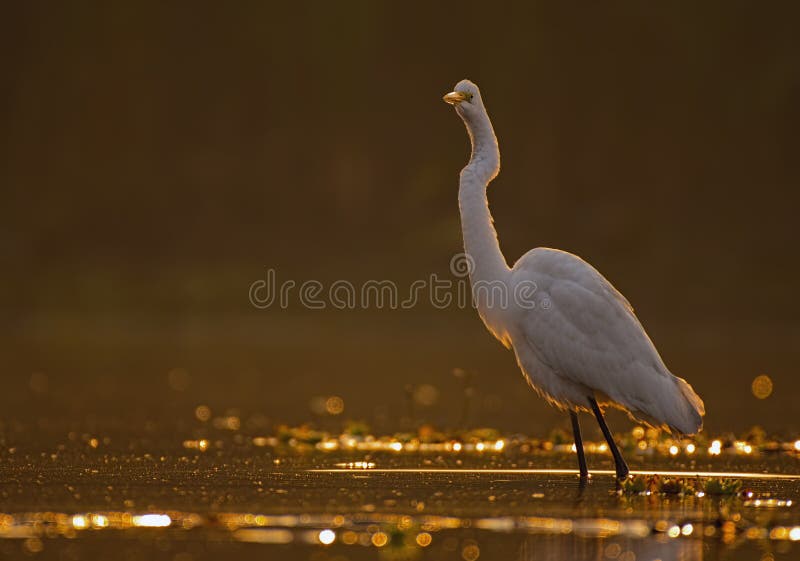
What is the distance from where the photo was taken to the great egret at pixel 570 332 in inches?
526

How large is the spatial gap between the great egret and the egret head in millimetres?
524

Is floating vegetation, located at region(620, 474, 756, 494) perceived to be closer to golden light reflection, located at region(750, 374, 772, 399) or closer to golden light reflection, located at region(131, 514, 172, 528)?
golden light reflection, located at region(131, 514, 172, 528)

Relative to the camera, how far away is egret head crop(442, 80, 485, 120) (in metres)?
14.1

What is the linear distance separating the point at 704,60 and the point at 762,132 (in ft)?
24.8

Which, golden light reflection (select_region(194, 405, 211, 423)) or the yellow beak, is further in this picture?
golden light reflection (select_region(194, 405, 211, 423))

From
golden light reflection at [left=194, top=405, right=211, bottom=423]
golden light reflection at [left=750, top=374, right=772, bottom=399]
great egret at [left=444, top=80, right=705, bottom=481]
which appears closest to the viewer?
great egret at [left=444, top=80, right=705, bottom=481]

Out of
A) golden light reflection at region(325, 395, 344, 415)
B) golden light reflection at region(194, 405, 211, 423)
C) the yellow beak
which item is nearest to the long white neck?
the yellow beak

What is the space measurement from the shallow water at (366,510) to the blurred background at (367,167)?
20.2 m

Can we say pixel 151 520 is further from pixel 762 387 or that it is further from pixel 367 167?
pixel 367 167

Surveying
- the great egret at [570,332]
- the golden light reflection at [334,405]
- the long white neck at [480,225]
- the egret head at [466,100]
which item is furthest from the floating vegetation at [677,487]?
the golden light reflection at [334,405]

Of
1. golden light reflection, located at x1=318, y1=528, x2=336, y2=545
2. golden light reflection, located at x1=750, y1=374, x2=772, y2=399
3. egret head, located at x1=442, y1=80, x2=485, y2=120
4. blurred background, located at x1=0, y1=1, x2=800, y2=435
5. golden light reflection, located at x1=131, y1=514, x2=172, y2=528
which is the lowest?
golden light reflection, located at x1=318, y1=528, x2=336, y2=545

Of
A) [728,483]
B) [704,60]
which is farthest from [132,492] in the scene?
[704,60]

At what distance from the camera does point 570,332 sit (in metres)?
13.5

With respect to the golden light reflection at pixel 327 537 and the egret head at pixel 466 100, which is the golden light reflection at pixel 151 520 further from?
the egret head at pixel 466 100
